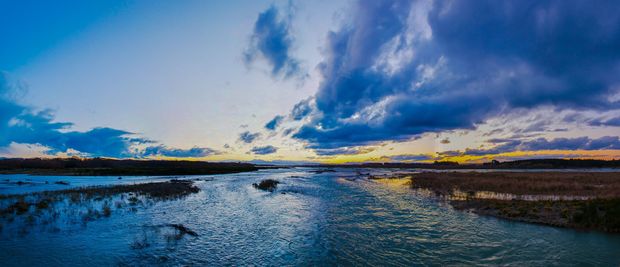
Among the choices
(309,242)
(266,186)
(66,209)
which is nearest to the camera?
(309,242)

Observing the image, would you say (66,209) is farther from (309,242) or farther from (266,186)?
(266,186)

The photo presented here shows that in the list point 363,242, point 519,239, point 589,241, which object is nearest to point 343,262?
point 363,242

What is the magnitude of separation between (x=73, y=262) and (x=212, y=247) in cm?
697

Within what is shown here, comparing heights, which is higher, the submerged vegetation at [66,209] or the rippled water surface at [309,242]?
the submerged vegetation at [66,209]

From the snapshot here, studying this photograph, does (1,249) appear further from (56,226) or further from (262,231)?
(262,231)

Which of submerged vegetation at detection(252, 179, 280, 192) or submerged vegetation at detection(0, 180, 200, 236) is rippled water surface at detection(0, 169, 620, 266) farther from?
submerged vegetation at detection(252, 179, 280, 192)

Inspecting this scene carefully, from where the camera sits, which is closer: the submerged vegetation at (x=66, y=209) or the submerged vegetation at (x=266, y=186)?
the submerged vegetation at (x=66, y=209)

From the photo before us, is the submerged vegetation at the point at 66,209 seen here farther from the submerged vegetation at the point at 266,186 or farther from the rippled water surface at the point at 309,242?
the submerged vegetation at the point at 266,186

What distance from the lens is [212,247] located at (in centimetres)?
1784

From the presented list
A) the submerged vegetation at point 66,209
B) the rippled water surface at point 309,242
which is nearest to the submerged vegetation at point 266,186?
the submerged vegetation at point 66,209

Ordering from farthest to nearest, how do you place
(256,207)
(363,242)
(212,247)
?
(256,207) → (363,242) → (212,247)

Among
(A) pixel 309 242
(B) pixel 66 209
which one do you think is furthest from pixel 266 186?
(A) pixel 309 242

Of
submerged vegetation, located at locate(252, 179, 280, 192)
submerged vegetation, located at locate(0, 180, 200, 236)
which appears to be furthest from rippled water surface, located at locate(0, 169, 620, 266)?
submerged vegetation, located at locate(252, 179, 280, 192)

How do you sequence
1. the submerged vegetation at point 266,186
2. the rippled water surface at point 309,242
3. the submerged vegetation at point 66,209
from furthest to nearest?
the submerged vegetation at point 266,186
the submerged vegetation at point 66,209
the rippled water surface at point 309,242
